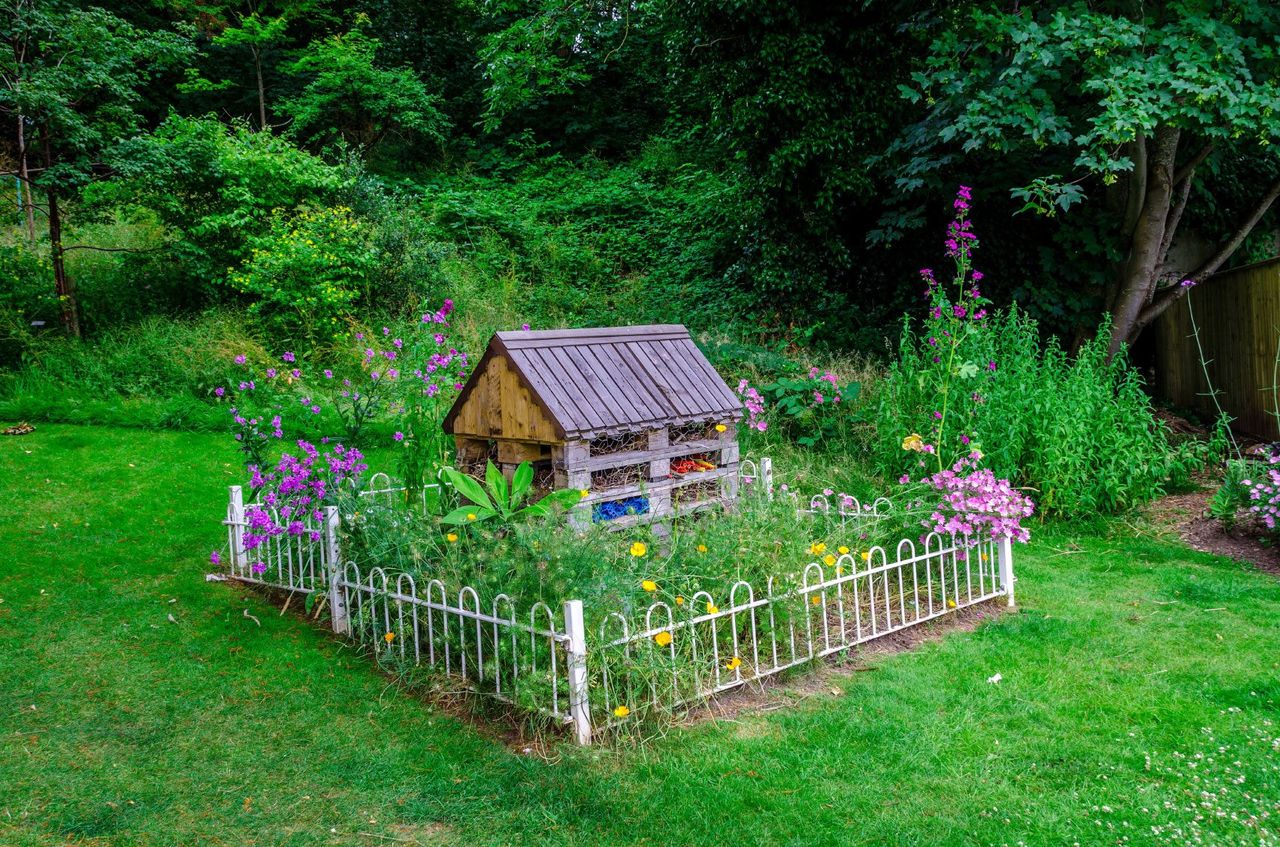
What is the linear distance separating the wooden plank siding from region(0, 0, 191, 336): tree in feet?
39.6

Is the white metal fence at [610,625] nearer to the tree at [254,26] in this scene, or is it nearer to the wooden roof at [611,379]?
the wooden roof at [611,379]

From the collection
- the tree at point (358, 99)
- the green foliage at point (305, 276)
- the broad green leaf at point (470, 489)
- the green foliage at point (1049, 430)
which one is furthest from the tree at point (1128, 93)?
the tree at point (358, 99)

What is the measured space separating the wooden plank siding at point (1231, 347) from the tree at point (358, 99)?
1418cm

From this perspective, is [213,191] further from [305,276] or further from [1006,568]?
[1006,568]

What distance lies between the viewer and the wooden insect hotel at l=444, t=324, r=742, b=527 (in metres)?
4.87

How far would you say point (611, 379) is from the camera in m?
5.28

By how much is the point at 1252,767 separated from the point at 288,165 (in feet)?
40.0

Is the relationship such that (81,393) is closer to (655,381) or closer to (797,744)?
(655,381)

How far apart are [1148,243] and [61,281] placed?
40.8 ft

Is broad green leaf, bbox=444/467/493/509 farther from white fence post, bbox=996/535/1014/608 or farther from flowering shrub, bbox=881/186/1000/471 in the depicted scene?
flowering shrub, bbox=881/186/1000/471

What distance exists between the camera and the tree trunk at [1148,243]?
29.5 ft

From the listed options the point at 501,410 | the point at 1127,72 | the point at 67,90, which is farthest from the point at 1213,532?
the point at 67,90

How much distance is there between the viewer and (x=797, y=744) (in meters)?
3.76

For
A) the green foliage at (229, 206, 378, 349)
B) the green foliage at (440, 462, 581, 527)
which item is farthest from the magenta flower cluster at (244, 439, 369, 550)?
the green foliage at (229, 206, 378, 349)
